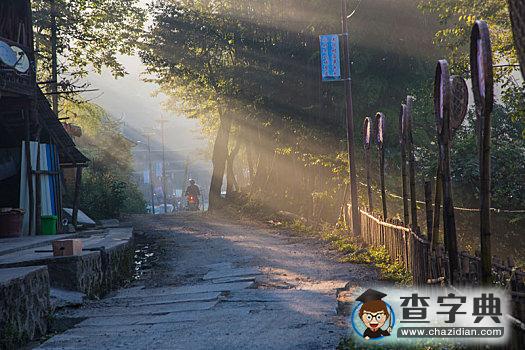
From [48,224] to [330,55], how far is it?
371 inches

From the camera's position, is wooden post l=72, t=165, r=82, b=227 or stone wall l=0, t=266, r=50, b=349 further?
wooden post l=72, t=165, r=82, b=227

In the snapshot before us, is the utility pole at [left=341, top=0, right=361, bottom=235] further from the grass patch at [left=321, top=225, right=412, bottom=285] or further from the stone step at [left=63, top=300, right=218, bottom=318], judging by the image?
the stone step at [left=63, top=300, right=218, bottom=318]

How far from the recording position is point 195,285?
45.6ft

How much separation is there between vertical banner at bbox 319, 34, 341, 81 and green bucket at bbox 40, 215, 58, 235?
8.84m

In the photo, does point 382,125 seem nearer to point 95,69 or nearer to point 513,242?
point 513,242

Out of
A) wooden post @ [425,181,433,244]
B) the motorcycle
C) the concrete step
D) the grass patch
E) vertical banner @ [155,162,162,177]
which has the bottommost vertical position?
the concrete step

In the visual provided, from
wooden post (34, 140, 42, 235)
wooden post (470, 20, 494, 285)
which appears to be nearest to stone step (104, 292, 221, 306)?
wooden post (470, 20, 494, 285)

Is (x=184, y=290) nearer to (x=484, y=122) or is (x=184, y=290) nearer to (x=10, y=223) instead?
(x=484, y=122)

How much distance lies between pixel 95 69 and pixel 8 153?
14208 millimetres

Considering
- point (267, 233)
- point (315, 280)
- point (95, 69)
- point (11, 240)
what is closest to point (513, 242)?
point (267, 233)

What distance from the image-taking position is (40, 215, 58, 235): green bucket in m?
21.0

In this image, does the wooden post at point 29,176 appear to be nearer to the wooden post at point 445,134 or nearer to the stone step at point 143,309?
the stone step at point 143,309

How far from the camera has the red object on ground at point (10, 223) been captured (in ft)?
63.0

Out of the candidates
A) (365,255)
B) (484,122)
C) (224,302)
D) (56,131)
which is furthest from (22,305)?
(56,131)
